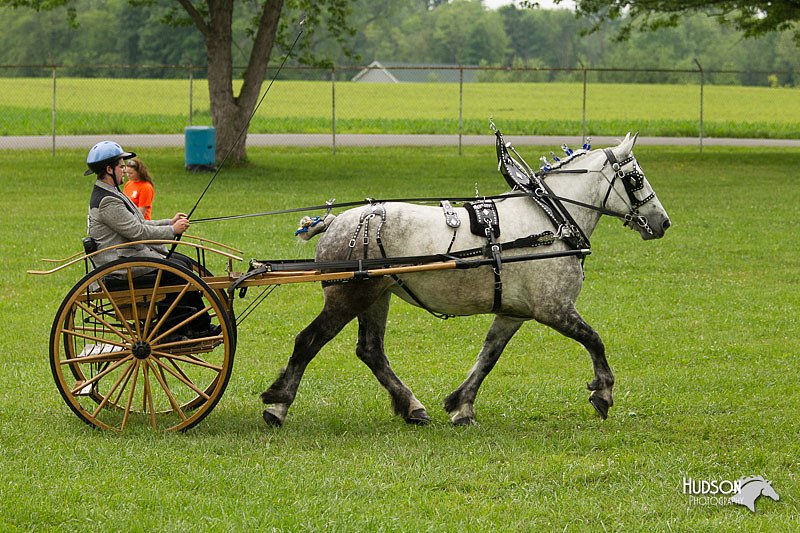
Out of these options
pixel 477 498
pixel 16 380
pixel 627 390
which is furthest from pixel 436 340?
pixel 477 498

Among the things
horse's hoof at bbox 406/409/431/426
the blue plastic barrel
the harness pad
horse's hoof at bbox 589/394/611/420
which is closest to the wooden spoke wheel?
horse's hoof at bbox 406/409/431/426

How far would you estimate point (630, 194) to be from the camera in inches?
313

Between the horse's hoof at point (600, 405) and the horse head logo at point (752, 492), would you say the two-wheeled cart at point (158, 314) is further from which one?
the horse head logo at point (752, 492)

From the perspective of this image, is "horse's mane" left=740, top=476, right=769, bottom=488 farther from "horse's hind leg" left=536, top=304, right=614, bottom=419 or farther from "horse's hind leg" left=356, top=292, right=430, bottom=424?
"horse's hind leg" left=356, top=292, right=430, bottom=424

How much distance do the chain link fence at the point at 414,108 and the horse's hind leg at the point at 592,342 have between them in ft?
77.1

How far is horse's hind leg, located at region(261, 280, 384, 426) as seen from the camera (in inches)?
297

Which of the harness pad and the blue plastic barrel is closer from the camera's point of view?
the harness pad

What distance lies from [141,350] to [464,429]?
2.29 meters

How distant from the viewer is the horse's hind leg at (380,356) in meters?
7.83

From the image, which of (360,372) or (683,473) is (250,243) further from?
(683,473)

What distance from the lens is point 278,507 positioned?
576 cm

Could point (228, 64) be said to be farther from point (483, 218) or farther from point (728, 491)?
point (728, 491)

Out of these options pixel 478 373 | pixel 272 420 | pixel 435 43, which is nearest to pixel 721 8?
pixel 478 373

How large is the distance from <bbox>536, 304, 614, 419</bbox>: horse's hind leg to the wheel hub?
2689 millimetres
